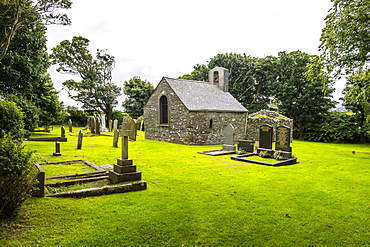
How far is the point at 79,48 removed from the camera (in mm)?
34312

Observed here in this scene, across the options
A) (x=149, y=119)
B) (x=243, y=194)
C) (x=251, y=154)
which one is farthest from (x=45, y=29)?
(x=243, y=194)

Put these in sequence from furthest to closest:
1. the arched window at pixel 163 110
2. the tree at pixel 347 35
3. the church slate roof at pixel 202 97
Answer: the arched window at pixel 163 110 < the church slate roof at pixel 202 97 < the tree at pixel 347 35

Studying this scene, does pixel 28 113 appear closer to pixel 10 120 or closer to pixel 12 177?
pixel 10 120

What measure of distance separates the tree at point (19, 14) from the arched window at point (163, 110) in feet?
30.9

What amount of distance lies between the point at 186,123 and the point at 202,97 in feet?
10.9

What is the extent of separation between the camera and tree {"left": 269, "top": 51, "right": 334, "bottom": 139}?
77.7ft

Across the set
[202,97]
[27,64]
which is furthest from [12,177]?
[27,64]

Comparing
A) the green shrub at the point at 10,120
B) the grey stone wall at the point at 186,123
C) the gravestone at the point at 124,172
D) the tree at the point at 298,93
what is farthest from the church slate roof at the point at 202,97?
the gravestone at the point at 124,172

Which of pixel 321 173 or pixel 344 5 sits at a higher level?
pixel 344 5

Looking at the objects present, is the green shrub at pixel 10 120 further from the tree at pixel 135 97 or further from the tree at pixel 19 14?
the tree at pixel 135 97

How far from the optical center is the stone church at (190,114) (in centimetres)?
1619

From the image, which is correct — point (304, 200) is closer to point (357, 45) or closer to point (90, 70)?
point (357, 45)

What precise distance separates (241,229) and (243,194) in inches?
72.5

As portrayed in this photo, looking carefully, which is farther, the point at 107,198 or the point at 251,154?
the point at 251,154
